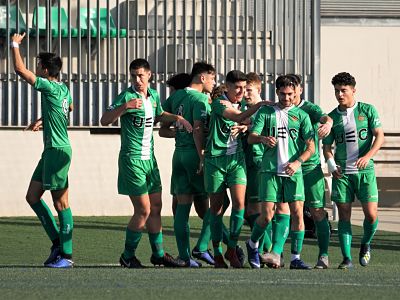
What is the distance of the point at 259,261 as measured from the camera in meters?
14.8

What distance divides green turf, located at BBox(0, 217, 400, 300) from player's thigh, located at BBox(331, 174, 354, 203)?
0.65m

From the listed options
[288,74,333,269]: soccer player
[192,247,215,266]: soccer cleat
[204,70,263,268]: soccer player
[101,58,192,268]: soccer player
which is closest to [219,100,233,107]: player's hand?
[204,70,263,268]: soccer player

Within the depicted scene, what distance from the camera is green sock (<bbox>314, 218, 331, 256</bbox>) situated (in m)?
15.0

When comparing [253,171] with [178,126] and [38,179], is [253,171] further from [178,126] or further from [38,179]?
[38,179]

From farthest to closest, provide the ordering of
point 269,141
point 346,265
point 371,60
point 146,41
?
point 371,60 → point 146,41 → point 346,265 → point 269,141

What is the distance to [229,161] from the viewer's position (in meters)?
14.8

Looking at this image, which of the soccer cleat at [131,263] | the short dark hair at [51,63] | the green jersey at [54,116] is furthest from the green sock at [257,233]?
the short dark hair at [51,63]

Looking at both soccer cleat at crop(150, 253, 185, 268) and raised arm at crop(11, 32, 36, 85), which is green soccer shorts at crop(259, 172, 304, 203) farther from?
raised arm at crop(11, 32, 36, 85)

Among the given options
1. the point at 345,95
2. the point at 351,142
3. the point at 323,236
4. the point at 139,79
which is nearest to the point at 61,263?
the point at 139,79

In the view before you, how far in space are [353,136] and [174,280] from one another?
3293 millimetres

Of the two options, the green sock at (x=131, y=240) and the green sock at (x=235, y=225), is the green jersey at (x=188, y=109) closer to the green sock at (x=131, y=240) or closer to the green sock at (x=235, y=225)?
the green sock at (x=235, y=225)

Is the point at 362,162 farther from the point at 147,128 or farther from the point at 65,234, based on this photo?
the point at 65,234

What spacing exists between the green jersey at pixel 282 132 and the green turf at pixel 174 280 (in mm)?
1050

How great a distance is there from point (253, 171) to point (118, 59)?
8676 mm
